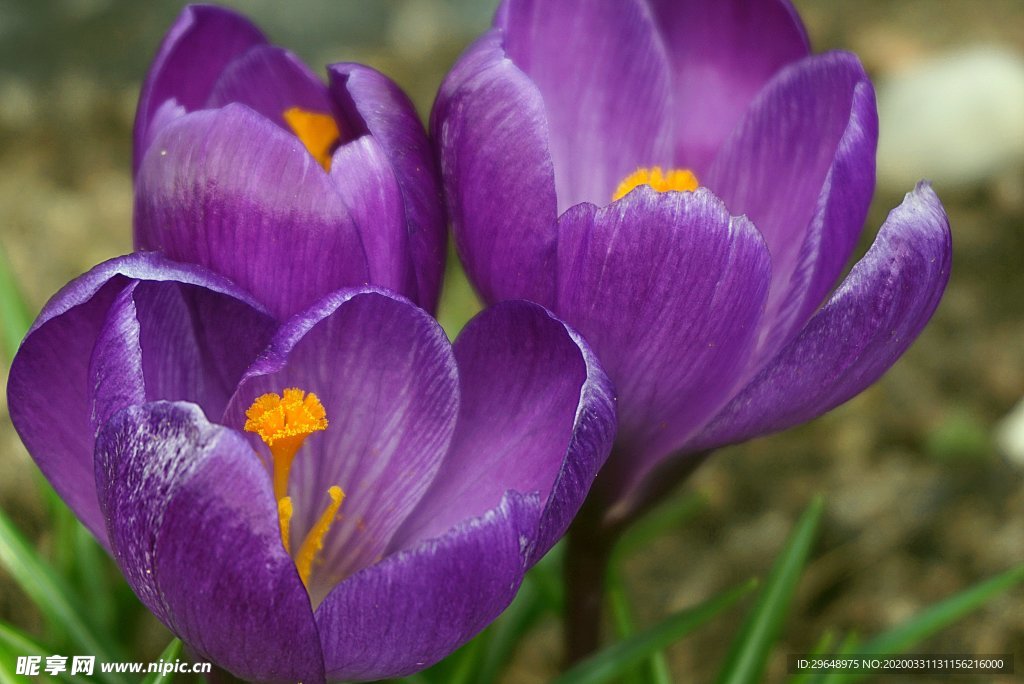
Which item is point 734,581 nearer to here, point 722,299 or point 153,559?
point 722,299

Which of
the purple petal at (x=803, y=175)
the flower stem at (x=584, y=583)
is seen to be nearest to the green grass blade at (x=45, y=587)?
the flower stem at (x=584, y=583)

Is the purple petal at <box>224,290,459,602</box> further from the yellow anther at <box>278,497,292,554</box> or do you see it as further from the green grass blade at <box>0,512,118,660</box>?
the green grass blade at <box>0,512,118,660</box>

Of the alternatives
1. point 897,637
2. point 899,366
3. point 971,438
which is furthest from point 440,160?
point 899,366

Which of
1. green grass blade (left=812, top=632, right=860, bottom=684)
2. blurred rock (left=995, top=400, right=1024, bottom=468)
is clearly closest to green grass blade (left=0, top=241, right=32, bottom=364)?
green grass blade (left=812, top=632, right=860, bottom=684)

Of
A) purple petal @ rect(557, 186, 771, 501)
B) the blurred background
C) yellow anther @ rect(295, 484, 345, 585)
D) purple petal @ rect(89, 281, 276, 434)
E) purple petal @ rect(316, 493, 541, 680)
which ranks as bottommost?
the blurred background

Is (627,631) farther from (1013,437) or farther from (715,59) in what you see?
(1013,437)

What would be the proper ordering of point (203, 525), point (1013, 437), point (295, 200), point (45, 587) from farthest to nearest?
point (1013, 437) < point (45, 587) < point (295, 200) < point (203, 525)

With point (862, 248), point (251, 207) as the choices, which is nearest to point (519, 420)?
point (251, 207)
